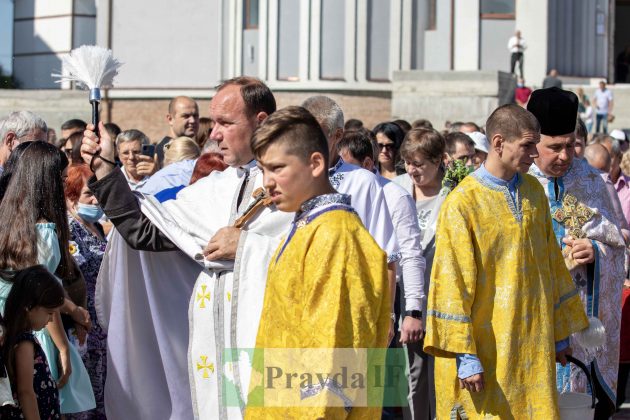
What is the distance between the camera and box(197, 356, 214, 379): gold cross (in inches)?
223

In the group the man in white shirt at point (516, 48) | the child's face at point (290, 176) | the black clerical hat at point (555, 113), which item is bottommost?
the child's face at point (290, 176)

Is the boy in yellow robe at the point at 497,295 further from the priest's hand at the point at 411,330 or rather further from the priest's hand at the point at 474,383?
the priest's hand at the point at 411,330

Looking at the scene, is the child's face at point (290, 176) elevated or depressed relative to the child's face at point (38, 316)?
elevated

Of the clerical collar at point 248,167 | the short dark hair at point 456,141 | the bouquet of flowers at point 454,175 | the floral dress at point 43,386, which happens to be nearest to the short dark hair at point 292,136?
the clerical collar at point 248,167

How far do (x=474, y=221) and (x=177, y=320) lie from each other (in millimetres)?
1470

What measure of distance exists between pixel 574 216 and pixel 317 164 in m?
2.66

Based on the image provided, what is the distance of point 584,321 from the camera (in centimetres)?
602

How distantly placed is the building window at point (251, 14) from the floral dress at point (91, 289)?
1992cm

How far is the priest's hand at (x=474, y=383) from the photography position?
221 inches

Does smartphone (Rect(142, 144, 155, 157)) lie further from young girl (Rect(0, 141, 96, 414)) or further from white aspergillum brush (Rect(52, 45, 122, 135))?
white aspergillum brush (Rect(52, 45, 122, 135))

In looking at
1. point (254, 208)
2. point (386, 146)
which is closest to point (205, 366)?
point (254, 208)

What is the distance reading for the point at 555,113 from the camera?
650 cm

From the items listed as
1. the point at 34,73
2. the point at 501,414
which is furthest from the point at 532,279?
the point at 34,73

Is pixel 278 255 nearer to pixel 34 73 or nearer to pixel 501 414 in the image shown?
pixel 501 414
